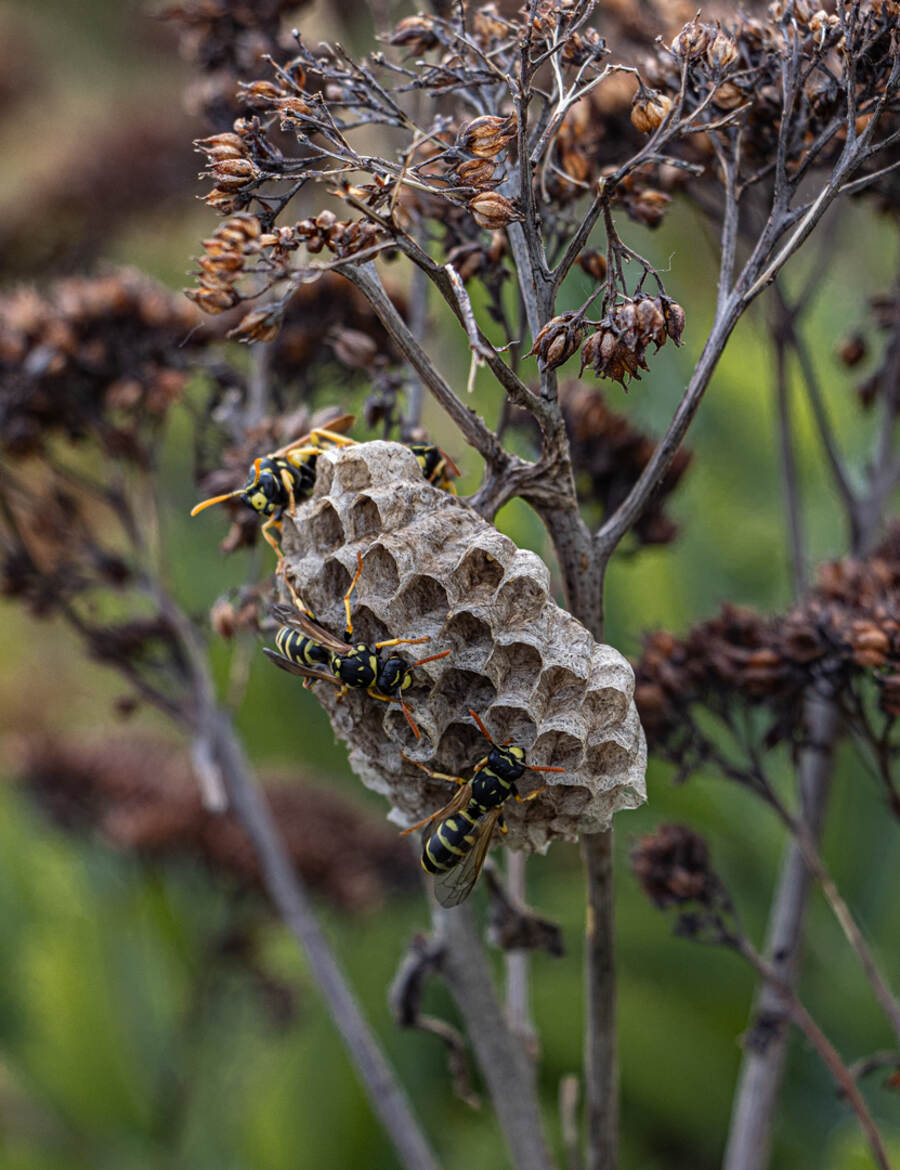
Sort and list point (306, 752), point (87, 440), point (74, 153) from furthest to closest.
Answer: point (74, 153)
point (306, 752)
point (87, 440)

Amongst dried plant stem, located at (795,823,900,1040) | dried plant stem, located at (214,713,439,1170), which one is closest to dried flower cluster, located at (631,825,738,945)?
dried plant stem, located at (795,823,900,1040)

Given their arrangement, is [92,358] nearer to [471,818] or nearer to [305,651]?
[305,651]

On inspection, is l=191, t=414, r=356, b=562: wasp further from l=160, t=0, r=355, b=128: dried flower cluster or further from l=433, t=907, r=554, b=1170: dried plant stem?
l=160, t=0, r=355, b=128: dried flower cluster

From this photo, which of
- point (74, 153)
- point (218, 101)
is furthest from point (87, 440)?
point (74, 153)

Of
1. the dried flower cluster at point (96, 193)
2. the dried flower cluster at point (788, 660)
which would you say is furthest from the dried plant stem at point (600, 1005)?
the dried flower cluster at point (96, 193)

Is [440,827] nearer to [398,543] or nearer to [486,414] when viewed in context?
[398,543]

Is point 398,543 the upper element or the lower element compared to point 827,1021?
lower

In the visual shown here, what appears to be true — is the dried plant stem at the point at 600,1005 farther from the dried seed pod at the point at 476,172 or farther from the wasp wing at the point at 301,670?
the dried seed pod at the point at 476,172
